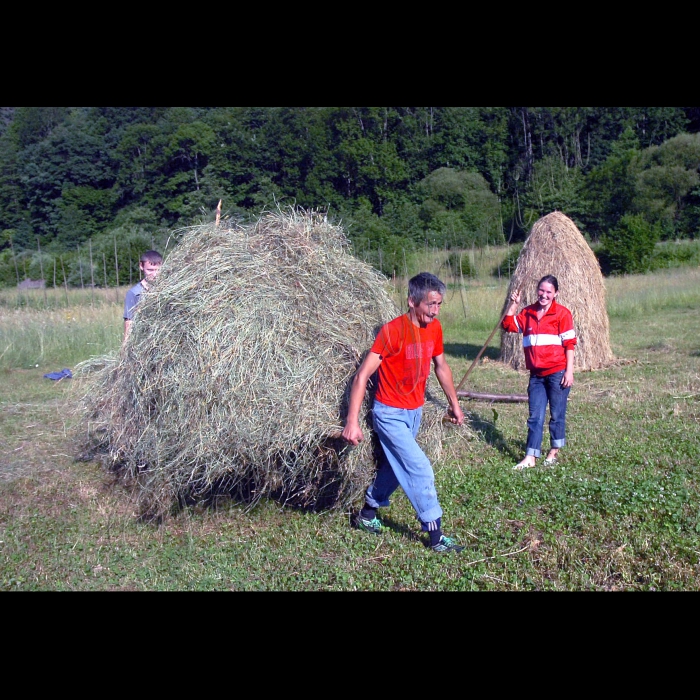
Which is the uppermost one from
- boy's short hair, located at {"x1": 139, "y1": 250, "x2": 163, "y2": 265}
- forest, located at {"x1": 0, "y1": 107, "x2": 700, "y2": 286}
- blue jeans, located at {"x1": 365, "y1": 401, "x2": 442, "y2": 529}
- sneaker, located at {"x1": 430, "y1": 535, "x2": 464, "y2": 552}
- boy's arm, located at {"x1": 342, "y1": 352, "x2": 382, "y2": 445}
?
forest, located at {"x1": 0, "y1": 107, "x2": 700, "y2": 286}

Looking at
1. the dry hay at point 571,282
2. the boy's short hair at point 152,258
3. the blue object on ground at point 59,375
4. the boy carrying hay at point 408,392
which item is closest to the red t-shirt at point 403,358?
the boy carrying hay at point 408,392

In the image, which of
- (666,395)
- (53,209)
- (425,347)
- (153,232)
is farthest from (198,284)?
(53,209)

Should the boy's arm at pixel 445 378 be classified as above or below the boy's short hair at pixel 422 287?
below

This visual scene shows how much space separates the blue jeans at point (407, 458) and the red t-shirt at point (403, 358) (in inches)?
3.0

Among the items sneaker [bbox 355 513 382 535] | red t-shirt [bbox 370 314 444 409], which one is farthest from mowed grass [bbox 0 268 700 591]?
red t-shirt [bbox 370 314 444 409]

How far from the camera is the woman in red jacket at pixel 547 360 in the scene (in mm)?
6461

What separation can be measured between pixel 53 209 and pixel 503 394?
29.4 m

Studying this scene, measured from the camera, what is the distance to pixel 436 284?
15.7 ft

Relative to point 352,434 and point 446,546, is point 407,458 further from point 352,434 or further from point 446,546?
point 446,546

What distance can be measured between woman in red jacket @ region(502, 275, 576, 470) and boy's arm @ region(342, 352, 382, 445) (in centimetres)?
208

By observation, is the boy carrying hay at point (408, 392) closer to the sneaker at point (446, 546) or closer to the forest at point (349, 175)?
the sneaker at point (446, 546)

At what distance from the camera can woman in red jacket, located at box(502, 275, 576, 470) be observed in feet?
21.2

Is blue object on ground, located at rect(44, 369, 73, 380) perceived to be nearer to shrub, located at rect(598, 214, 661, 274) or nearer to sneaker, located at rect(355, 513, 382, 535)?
sneaker, located at rect(355, 513, 382, 535)

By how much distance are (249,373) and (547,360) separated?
278 cm
